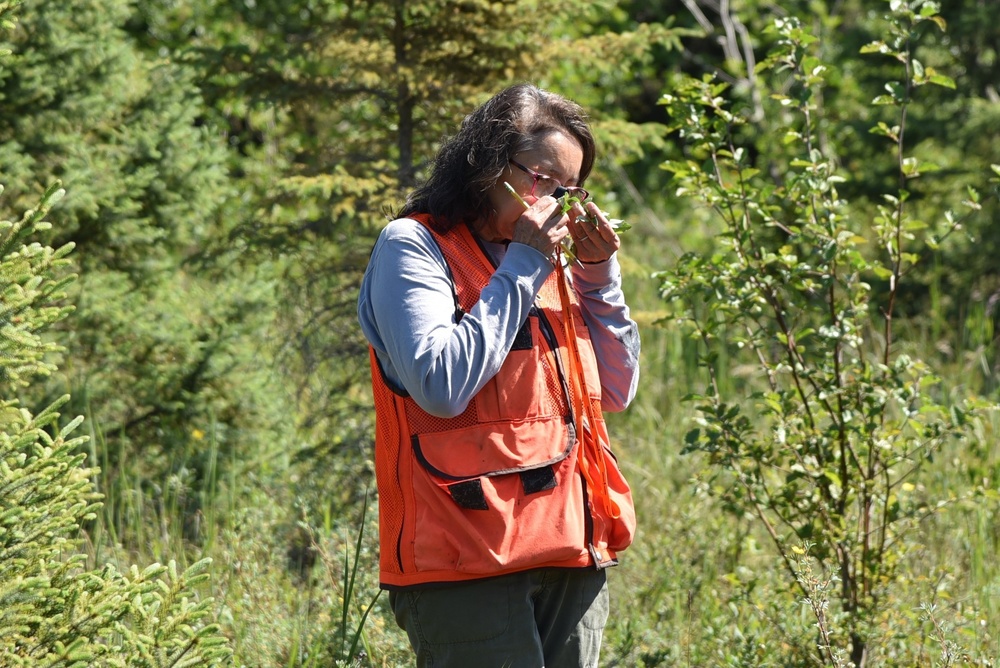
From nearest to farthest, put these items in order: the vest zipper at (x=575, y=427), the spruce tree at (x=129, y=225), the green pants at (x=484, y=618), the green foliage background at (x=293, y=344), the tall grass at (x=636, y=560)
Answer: the green pants at (x=484, y=618)
the vest zipper at (x=575, y=427)
the tall grass at (x=636, y=560)
the green foliage background at (x=293, y=344)
the spruce tree at (x=129, y=225)

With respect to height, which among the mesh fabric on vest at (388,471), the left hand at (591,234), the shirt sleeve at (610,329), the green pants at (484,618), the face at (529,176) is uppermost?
the face at (529,176)

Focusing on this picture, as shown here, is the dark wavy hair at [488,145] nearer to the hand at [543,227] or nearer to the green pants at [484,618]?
the hand at [543,227]

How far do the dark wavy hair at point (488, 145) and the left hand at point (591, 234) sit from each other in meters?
0.21

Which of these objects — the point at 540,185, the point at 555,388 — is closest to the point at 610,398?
the point at 555,388

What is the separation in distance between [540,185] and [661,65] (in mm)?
10687

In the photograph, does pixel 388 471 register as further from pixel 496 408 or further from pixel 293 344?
pixel 293 344

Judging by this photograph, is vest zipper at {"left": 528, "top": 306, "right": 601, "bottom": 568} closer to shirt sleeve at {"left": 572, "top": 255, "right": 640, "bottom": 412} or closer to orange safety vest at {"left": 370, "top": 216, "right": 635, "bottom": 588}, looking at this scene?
orange safety vest at {"left": 370, "top": 216, "right": 635, "bottom": 588}

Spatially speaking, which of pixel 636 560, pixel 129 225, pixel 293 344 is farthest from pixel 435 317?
pixel 129 225

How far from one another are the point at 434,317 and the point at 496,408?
236 mm

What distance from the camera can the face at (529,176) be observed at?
2.53m

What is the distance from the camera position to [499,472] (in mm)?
2250

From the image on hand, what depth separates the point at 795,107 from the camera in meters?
3.68

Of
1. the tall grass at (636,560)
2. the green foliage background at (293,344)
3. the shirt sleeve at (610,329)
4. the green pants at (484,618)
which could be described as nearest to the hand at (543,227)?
the shirt sleeve at (610,329)

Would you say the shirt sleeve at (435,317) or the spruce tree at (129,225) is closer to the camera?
the shirt sleeve at (435,317)
